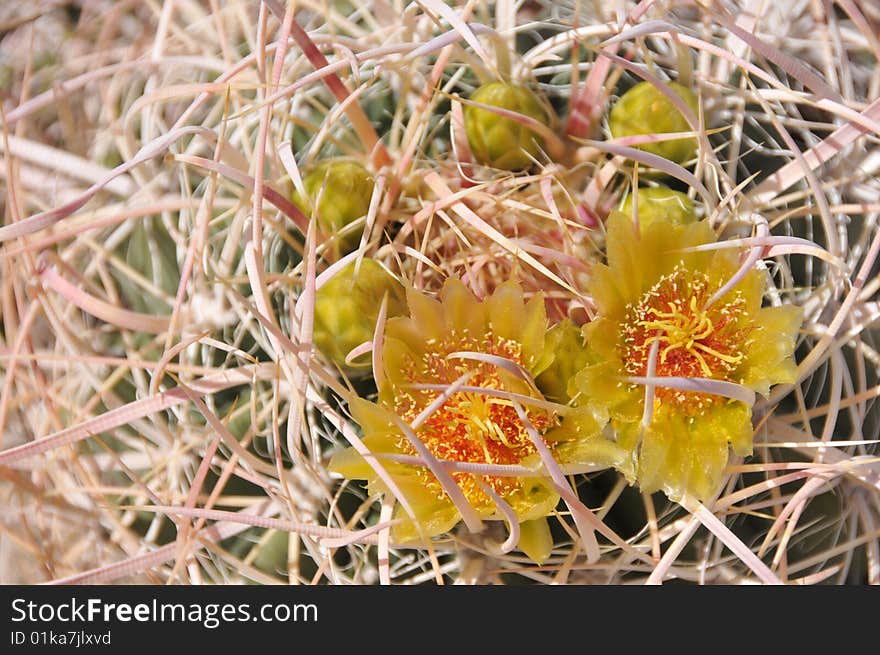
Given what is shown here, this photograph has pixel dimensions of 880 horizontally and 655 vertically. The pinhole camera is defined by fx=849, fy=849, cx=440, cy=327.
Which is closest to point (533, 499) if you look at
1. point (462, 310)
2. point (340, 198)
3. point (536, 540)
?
point (536, 540)

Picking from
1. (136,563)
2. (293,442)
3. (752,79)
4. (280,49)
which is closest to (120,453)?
(136,563)

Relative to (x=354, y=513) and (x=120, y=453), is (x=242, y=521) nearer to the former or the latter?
(x=354, y=513)

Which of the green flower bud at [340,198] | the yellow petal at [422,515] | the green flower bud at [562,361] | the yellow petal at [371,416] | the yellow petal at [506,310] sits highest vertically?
the green flower bud at [340,198]

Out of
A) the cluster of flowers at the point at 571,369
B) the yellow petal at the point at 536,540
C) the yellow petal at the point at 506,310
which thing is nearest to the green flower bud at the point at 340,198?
the cluster of flowers at the point at 571,369

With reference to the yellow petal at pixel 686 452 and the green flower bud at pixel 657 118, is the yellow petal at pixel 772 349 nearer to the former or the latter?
the yellow petal at pixel 686 452

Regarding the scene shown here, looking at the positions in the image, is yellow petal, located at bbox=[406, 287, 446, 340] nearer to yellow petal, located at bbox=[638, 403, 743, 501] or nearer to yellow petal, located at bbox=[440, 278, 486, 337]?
yellow petal, located at bbox=[440, 278, 486, 337]

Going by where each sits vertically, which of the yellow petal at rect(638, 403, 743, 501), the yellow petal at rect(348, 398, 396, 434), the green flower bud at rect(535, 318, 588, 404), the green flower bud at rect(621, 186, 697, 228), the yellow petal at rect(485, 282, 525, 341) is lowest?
the yellow petal at rect(638, 403, 743, 501)

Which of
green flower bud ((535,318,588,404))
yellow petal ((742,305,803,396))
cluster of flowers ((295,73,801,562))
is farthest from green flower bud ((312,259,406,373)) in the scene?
yellow petal ((742,305,803,396))
